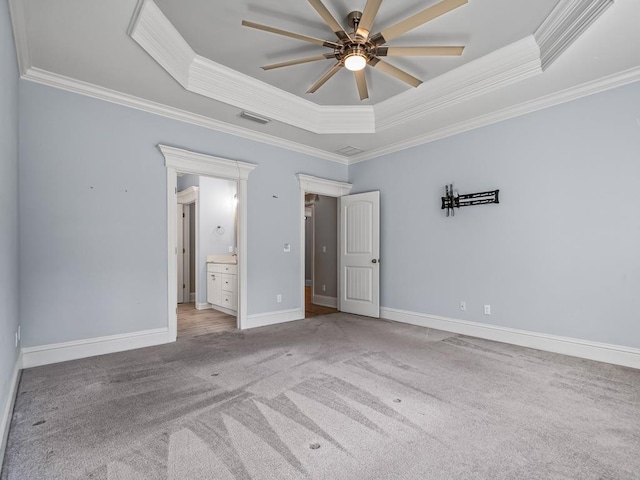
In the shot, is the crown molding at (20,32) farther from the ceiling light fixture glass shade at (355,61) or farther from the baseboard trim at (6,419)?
the baseboard trim at (6,419)

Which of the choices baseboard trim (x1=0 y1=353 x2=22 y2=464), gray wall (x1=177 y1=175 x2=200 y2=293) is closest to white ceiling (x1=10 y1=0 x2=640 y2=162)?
baseboard trim (x1=0 y1=353 x2=22 y2=464)

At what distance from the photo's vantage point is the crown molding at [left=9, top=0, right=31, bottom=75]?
2303 mm

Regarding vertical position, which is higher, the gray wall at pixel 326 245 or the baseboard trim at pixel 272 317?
the gray wall at pixel 326 245

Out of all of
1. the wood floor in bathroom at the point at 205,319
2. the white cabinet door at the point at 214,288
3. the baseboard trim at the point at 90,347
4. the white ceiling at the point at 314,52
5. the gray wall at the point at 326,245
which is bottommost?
the wood floor in bathroom at the point at 205,319

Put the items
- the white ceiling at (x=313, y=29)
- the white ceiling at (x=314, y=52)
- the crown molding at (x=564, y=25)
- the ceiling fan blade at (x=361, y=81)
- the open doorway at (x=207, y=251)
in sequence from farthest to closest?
the open doorway at (x=207, y=251) → the ceiling fan blade at (x=361, y=81) → the white ceiling at (x=313, y=29) → the white ceiling at (x=314, y=52) → the crown molding at (x=564, y=25)

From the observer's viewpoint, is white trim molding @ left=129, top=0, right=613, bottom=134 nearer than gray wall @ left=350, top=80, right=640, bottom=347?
Yes

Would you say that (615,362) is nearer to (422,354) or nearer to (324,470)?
(422,354)

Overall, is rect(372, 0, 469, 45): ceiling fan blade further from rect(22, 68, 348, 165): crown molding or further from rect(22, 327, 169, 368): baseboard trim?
rect(22, 327, 169, 368): baseboard trim

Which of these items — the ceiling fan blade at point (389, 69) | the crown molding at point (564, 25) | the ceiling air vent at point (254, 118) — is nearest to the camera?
the crown molding at point (564, 25)

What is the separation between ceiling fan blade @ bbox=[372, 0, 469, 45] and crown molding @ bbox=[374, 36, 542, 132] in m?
1.46

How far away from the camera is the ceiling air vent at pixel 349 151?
17.9 ft

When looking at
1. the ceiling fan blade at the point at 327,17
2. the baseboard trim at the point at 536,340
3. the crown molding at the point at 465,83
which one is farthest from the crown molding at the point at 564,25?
the baseboard trim at the point at 536,340

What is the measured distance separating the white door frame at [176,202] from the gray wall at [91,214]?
8cm

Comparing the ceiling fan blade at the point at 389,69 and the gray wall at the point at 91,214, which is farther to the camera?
the gray wall at the point at 91,214
